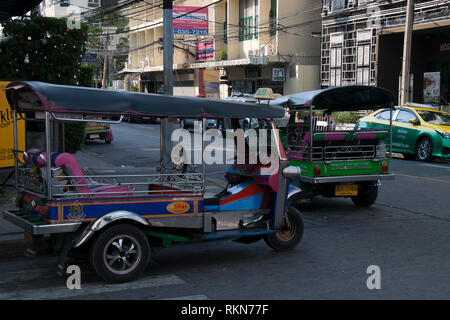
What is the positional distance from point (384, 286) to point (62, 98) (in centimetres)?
394

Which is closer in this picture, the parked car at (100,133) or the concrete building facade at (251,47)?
the parked car at (100,133)

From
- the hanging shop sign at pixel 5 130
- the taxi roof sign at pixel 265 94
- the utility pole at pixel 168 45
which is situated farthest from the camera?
the utility pole at pixel 168 45

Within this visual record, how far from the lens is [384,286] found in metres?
5.82

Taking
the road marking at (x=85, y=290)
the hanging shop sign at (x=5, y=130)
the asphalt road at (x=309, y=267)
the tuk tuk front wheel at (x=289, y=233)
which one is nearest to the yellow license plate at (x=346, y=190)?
the asphalt road at (x=309, y=267)

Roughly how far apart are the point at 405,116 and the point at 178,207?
13780 millimetres

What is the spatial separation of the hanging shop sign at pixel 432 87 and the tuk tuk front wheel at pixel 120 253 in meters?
23.7

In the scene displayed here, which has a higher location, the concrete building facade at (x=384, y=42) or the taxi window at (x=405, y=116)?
the concrete building facade at (x=384, y=42)

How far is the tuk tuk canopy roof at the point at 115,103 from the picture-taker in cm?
547

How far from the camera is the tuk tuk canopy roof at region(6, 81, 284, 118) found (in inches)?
A: 215

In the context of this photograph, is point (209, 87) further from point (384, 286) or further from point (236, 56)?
point (384, 286)

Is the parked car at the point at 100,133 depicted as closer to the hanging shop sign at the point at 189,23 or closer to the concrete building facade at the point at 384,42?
the hanging shop sign at the point at 189,23
